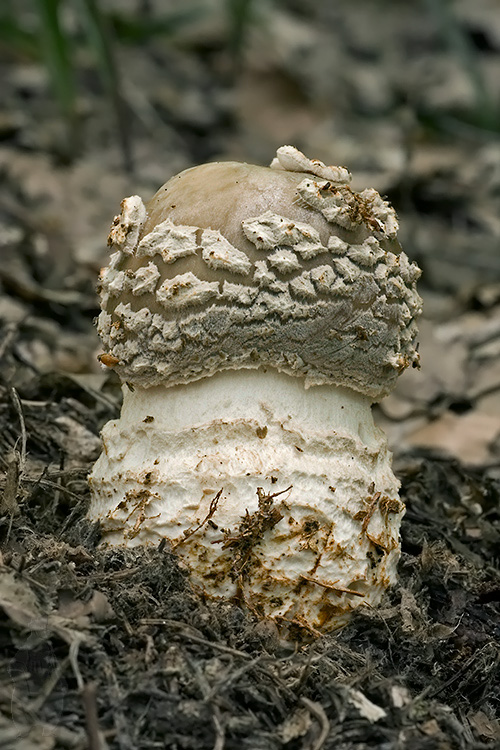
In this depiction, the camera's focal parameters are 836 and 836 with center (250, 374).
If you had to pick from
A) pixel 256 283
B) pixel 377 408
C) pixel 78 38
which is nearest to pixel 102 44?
pixel 78 38

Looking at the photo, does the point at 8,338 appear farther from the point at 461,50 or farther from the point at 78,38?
the point at 78,38

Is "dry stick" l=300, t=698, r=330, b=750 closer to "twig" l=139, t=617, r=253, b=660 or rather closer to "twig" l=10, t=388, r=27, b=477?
"twig" l=139, t=617, r=253, b=660

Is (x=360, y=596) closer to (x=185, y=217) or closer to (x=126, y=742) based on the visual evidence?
(x=126, y=742)

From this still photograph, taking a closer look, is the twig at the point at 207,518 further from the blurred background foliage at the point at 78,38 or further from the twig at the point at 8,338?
the blurred background foliage at the point at 78,38

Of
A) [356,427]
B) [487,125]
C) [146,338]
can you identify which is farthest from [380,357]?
[487,125]

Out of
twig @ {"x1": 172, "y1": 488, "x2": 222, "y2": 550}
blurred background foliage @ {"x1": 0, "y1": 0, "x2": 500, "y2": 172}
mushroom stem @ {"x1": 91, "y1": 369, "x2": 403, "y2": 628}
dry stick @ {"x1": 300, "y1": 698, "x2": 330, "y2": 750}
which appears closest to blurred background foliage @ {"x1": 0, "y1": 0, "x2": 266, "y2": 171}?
blurred background foliage @ {"x1": 0, "y1": 0, "x2": 500, "y2": 172}
